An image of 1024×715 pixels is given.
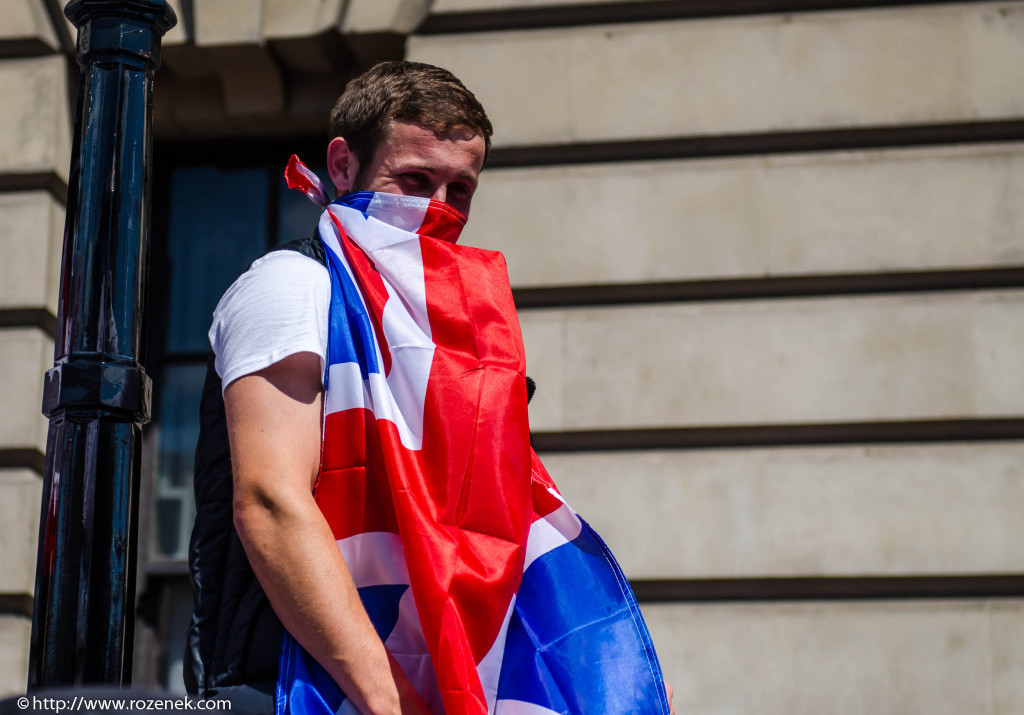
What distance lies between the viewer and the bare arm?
2.03 metres

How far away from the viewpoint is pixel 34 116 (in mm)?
5828

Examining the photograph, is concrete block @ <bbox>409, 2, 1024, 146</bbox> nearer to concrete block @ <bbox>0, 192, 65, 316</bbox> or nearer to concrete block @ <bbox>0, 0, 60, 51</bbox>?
concrete block @ <bbox>0, 0, 60, 51</bbox>

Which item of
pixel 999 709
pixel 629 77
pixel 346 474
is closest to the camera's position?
pixel 346 474

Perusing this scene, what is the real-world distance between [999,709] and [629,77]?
3.37 metres

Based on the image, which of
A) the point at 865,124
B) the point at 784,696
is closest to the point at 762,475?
the point at 784,696

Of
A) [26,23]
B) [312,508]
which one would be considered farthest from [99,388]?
[26,23]

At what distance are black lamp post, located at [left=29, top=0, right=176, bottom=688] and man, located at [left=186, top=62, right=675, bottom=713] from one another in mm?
219

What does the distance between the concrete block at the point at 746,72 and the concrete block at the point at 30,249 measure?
6.71ft

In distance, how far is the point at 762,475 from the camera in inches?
205

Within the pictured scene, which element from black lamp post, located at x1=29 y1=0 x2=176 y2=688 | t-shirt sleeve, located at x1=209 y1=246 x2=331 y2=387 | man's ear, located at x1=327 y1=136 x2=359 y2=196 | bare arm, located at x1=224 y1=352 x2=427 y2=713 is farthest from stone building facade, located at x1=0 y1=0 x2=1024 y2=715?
black lamp post, located at x1=29 y1=0 x2=176 y2=688

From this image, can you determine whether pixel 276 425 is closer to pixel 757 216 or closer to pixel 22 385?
pixel 757 216

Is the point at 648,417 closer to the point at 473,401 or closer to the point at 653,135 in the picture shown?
the point at 653,135

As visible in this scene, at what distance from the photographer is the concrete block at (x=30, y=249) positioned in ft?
18.5

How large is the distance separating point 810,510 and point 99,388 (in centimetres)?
385
